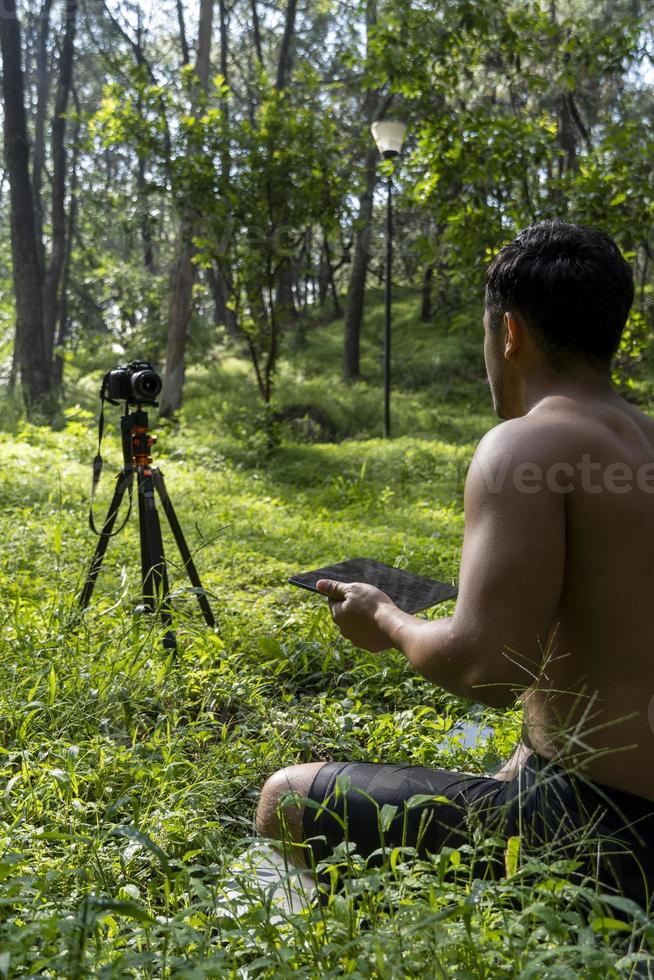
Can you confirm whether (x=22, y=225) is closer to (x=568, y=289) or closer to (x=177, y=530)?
(x=177, y=530)

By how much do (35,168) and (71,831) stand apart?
1889 centimetres

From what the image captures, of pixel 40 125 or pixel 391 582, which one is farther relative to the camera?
pixel 40 125

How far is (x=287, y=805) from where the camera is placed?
1955 millimetres

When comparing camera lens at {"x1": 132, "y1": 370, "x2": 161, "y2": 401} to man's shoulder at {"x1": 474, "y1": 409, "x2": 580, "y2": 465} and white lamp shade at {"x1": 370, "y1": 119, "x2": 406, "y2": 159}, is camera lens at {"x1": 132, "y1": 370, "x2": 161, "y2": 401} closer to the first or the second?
man's shoulder at {"x1": 474, "y1": 409, "x2": 580, "y2": 465}

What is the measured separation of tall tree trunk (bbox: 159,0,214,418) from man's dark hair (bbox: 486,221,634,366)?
1100cm

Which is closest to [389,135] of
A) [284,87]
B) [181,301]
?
[181,301]

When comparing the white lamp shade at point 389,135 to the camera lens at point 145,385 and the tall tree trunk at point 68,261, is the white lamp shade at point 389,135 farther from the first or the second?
the camera lens at point 145,385

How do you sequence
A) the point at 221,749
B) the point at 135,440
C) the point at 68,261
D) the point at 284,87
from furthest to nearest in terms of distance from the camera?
the point at 68,261, the point at 284,87, the point at 135,440, the point at 221,749

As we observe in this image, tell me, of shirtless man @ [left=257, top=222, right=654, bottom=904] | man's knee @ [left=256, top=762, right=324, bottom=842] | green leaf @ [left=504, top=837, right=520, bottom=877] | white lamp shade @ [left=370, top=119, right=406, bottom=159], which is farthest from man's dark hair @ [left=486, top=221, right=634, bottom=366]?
white lamp shade @ [left=370, top=119, right=406, bottom=159]

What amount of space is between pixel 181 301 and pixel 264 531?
24.8 ft

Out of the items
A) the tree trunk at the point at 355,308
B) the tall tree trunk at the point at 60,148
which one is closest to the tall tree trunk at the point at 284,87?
the tree trunk at the point at 355,308

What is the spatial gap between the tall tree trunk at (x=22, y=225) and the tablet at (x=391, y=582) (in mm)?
11026

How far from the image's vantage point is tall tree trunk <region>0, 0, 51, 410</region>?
12234mm

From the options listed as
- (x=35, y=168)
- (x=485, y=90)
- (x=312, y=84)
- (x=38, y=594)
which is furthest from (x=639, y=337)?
(x=35, y=168)
